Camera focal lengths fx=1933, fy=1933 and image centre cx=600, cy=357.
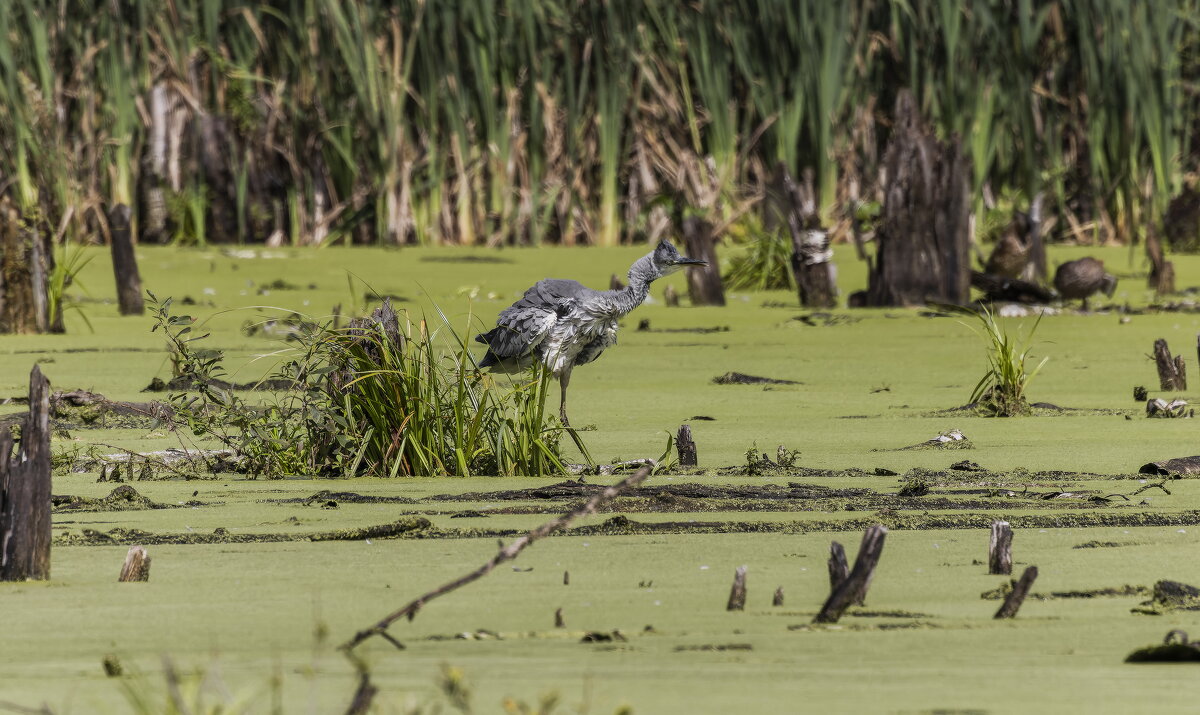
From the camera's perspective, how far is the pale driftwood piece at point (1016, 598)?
3.42 metres

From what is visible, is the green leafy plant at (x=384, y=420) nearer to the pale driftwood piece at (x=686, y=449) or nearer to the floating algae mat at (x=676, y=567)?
the floating algae mat at (x=676, y=567)

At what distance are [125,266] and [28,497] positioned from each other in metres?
8.55

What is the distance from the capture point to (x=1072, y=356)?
10281mm

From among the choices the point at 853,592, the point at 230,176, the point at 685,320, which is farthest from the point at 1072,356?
the point at 230,176

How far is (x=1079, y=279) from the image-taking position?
12.6m

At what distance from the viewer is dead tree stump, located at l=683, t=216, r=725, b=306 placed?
12.9m

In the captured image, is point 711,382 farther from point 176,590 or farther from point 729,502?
point 176,590

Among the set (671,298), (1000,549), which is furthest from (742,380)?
(1000,549)

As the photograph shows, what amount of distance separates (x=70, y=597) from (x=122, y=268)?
872 centimetres

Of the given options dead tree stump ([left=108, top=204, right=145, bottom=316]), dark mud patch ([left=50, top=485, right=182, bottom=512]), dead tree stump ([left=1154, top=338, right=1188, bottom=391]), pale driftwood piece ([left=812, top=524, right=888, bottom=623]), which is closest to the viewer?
pale driftwood piece ([left=812, top=524, right=888, bottom=623])

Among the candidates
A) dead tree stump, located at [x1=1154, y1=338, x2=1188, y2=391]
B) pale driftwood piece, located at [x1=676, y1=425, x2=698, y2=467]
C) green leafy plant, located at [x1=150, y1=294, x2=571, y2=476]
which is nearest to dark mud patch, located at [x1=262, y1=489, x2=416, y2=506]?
green leafy plant, located at [x1=150, y1=294, x2=571, y2=476]

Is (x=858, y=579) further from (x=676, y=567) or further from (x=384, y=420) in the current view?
(x=384, y=420)

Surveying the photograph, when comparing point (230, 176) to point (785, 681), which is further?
point (230, 176)

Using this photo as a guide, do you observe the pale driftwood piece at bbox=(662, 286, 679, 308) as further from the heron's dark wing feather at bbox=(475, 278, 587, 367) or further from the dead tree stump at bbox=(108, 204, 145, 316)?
the heron's dark wing feather at bbox=(475, 278, 587, 367)
